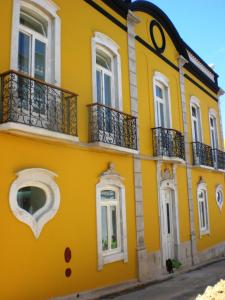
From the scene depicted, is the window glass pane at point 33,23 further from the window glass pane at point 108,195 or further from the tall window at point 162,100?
the tall window at point 162,100

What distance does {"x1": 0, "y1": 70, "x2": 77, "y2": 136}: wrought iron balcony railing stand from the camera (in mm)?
6352

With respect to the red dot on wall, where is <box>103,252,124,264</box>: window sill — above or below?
above

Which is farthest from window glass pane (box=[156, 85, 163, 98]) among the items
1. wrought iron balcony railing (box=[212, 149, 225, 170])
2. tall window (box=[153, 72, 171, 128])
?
wrought iron balcony railing (box=[212, 149, 225, 170])

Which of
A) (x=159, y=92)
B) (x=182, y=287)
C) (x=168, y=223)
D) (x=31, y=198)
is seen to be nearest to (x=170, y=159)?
(x=168, y=223)

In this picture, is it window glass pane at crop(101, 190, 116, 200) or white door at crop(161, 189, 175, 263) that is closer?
window glass pane at crop(101, 190, 116, 200)

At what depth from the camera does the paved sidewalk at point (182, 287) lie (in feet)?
27.1

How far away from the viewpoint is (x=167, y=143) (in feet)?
37.9

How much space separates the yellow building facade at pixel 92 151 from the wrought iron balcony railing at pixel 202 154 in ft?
0.34

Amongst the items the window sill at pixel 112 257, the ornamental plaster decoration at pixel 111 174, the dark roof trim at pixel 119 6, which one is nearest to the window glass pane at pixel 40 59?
the ornamental plaster decoration at pixel 111 174

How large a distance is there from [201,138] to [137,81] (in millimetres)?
5660

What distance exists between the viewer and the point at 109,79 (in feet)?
32.7

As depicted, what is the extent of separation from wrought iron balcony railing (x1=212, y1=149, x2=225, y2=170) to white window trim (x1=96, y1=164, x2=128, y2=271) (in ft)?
25.4

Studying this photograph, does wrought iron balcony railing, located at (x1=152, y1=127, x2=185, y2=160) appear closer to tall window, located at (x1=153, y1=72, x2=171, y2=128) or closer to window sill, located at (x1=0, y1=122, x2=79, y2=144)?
tall window, located at (x1=153, y1=72, x2=171, y2=128)

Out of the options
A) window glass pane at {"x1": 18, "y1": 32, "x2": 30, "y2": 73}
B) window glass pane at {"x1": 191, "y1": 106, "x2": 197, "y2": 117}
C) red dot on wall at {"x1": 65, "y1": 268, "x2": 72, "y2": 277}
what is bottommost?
red dot on wall at {"x1": 65, "y1": 268, "x2": 72, "y2": 277}
